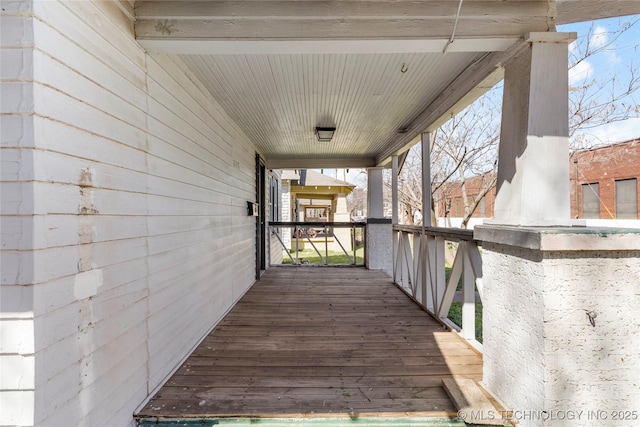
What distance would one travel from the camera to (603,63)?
5.34 meters

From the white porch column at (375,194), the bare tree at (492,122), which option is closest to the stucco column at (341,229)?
the bare tree at (492,122)

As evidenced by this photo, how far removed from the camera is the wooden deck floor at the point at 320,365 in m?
1.87

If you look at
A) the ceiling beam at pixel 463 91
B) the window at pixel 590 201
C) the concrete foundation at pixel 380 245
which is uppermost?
the ceiling beam at pixel 463 91

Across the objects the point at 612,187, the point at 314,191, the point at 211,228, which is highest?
the point at 314,191

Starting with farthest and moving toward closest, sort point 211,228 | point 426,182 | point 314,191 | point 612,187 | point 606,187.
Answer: point 314,191, point 606,187, point 612,187, point 426,182, point 211,228

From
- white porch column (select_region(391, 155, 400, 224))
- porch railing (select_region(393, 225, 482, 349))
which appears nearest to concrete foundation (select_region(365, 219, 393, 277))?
white porch column (select_region(391, 155, 400, 224))

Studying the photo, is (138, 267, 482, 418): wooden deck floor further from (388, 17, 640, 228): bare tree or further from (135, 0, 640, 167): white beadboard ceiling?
(388, 17, 640, 228): bare tree

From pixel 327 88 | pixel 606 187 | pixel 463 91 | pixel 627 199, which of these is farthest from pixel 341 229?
pixel 463 91

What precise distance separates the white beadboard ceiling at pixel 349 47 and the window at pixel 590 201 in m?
9.51

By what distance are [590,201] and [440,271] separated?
1003cm

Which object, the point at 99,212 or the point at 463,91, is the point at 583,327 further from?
the point at 99,212

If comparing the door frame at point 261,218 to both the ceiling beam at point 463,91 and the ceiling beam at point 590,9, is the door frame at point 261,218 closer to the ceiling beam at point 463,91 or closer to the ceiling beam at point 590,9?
the ceiling beam at point 463,91

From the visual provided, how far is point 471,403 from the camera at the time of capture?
182cm

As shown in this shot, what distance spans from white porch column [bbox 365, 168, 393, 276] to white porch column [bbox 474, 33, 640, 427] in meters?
4.60
